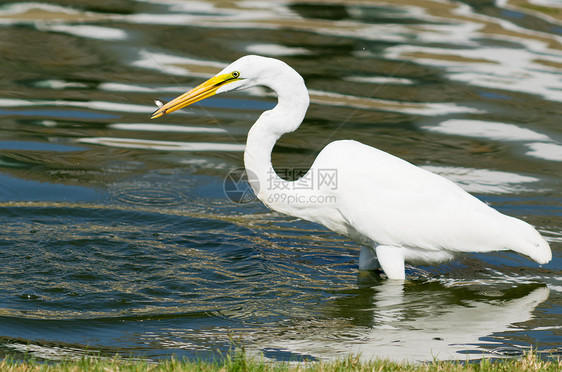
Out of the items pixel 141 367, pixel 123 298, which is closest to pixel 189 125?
pixel 123 298

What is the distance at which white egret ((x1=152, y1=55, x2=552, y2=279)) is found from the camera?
727 cm

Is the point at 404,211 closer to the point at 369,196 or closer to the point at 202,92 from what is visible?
the point at 369,196

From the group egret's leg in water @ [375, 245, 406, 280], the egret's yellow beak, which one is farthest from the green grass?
the egret's yellow beak

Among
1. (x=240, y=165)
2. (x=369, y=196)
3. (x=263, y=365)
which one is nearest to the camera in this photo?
(x=263, y=365)

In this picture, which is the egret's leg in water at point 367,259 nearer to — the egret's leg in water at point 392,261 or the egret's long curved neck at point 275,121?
the egret's leg in water at point 392,261

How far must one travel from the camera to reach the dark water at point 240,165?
6422 millimetres

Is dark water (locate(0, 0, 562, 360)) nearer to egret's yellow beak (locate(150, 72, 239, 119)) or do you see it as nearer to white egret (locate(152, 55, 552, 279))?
white egret (locate(152, 55, 552, 279))

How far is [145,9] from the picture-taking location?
56.1 ft

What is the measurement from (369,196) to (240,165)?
3364 mm

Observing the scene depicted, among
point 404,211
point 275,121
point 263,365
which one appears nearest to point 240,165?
point 275,121

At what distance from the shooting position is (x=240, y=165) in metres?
10.5

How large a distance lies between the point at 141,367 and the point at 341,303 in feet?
8.31

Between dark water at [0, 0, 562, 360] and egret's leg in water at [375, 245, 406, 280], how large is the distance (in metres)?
0.13

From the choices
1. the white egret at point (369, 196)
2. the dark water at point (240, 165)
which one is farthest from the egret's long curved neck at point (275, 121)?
the dark water at point (240, 165)
